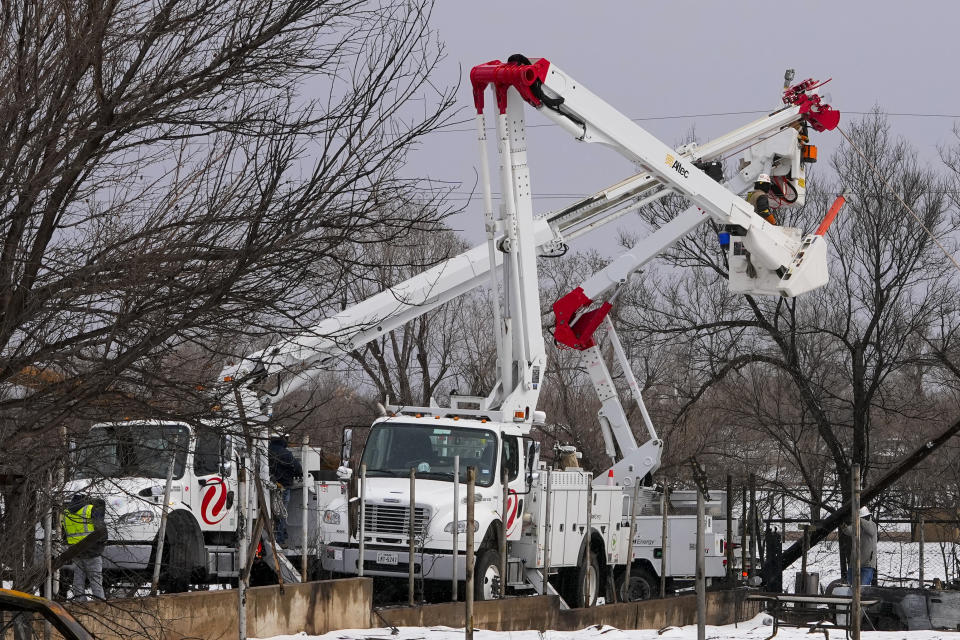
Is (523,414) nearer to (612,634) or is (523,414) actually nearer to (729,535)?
(612,634)

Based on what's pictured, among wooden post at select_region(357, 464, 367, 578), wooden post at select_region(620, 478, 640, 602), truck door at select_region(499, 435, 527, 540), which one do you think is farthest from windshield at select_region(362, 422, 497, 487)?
wooden post at select_region(620, 478, 640, 602)

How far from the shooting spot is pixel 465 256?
19.3m

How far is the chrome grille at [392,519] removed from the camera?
16.9 meters

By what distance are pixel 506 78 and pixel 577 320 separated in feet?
17.5

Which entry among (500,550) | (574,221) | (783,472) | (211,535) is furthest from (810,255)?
(783,472)

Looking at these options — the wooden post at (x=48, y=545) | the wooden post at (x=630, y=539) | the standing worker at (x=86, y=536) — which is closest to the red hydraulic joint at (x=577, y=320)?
the wooden post at (x=630, y=539)

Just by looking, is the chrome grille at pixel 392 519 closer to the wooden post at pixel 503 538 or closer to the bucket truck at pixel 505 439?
the bucket truck at pixel 505 439

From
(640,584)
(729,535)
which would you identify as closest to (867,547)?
(729,535)

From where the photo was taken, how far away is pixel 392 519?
→ 16984 mm

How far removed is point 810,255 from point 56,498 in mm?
13845

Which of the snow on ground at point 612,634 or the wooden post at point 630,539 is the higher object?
→ the wooden post at point 630,539

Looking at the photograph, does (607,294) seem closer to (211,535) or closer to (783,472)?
(211,535)

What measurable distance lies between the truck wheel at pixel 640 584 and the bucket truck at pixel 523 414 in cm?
6

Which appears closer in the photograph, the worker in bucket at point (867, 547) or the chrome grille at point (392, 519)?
the chrome grille at point (392, 519)
